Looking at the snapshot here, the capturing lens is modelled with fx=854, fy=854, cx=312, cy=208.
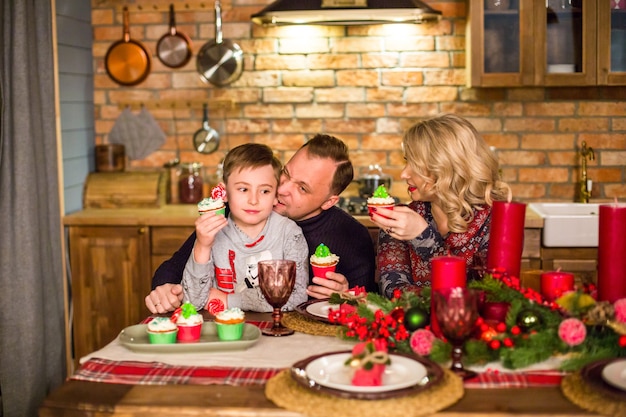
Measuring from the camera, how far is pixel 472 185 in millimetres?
2607

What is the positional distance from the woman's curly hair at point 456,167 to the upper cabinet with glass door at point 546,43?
5.40 ft

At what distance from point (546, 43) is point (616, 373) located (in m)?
2.84

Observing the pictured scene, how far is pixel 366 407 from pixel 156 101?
3.44 meters

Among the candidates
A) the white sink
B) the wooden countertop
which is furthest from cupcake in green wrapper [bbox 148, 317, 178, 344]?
the white sink

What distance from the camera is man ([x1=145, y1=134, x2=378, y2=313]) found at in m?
2.75

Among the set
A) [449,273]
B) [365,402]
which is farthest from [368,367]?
[449,273]

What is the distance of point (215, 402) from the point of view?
5.12 feet

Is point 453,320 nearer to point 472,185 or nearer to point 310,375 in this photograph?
point 310,375

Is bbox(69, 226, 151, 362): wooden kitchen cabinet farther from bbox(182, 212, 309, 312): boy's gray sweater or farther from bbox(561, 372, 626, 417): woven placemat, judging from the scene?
bbox(561, 372, 626, 417): woven placemat

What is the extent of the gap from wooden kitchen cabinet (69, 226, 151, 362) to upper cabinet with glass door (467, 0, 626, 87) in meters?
→ 1.86

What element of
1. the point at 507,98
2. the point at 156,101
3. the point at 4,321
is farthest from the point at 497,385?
the point at 156,101

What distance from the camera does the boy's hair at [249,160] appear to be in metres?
2.46

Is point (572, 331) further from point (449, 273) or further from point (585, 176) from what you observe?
point (585, 176)

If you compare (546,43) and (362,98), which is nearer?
(546,43)
